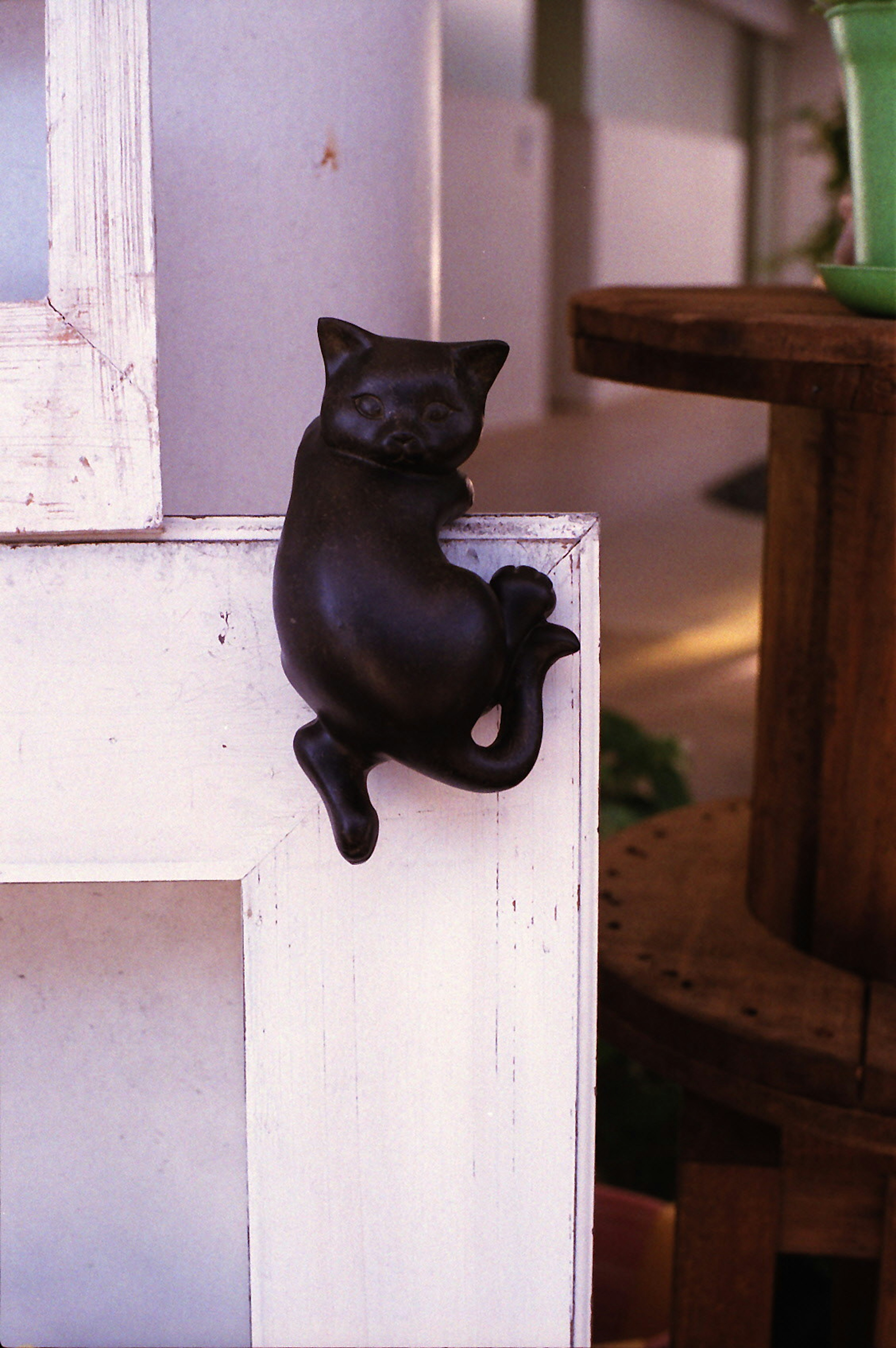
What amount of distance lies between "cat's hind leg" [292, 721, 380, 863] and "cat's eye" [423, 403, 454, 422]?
0.36 feet

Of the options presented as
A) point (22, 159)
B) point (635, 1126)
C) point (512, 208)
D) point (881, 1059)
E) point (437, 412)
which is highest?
point (512, 208)

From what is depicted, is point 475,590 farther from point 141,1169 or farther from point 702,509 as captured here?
point 702,509

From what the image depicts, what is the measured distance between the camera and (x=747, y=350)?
718 mm

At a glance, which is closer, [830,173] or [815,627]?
[815,627]

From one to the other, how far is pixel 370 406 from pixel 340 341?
26 millimetres


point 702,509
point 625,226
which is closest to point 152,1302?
point 702,509

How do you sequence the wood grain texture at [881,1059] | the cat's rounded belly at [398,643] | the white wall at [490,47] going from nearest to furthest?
the cat's rounded belly at [398,643]
the wood grain texture at [881,1059]
the white wall at [490,47]

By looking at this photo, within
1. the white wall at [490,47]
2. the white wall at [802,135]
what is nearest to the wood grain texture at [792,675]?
the white wall at [490,47]

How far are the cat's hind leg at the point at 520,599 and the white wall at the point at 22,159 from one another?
272 mm

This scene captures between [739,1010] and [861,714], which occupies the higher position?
[861,714]

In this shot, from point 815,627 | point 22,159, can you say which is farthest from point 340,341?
point 815,627

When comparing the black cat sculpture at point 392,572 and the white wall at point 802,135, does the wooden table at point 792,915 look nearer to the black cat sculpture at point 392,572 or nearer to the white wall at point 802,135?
the black cat sculpture at point 392,572

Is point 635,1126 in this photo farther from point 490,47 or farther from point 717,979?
point 490,47

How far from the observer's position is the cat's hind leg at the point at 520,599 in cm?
46
